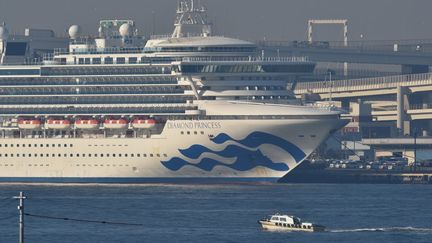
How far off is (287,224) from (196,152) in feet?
93.7

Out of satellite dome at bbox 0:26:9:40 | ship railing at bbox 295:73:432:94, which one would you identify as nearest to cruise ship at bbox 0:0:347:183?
satellite dome at bbox 0:26:9:40

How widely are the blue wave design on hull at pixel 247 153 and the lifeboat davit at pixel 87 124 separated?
Answer: 256 inches

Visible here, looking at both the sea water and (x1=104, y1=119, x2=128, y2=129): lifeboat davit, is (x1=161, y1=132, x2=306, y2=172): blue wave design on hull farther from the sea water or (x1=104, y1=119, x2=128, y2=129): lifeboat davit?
(x1=104, y1=119, x2=128, y2=129): lifeboat davit

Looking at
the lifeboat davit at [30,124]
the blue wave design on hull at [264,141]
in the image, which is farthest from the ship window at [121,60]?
the blue wave design on hull at [264,141]

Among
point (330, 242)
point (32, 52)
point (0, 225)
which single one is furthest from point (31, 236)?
point (32, 52)

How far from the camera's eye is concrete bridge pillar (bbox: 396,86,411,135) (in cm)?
16400

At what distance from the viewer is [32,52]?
427ft

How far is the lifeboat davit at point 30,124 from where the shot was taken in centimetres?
11719

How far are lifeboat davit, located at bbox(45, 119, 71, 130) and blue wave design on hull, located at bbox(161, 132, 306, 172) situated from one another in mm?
8589

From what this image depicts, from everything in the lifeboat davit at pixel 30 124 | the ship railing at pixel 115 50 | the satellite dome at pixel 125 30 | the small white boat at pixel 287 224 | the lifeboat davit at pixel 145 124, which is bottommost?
the small white boat at pixel 287 224

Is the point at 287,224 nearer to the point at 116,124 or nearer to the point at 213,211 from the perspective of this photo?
the point at 213,211

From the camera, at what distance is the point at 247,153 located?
111 metres

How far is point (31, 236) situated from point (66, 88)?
124ft

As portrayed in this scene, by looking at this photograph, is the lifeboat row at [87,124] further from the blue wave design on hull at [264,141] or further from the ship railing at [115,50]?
the ship railing at [115,50]
